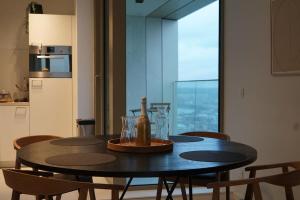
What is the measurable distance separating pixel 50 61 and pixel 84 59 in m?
0.61

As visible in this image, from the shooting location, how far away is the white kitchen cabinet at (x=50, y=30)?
5.19m

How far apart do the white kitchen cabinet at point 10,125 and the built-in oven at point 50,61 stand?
0.48 meters

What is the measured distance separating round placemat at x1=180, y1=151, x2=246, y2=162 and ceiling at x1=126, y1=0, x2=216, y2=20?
225cm

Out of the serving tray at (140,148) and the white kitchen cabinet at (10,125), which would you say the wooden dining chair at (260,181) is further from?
the white kitchen cabinet at (10,125)

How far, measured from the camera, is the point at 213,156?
201 cm

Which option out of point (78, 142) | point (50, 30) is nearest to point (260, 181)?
point (78, 142)

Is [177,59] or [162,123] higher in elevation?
[177,59]

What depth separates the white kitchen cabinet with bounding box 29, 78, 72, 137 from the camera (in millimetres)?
5121

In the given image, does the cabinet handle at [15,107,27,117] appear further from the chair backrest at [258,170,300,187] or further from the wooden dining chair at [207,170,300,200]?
the chair backrest at [258,170,300,187]

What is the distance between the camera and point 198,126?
5.39m

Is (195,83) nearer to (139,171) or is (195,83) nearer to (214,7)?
(214,7)

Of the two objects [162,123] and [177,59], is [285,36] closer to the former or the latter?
[162,123]

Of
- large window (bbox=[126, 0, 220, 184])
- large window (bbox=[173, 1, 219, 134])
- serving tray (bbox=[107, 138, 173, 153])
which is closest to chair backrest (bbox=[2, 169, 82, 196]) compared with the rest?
serving tray (bbox=[107, 138, 173, 153])

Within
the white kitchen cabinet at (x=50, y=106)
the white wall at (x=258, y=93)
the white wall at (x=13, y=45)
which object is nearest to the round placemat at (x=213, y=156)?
the white wall at (x=258, y=93)
